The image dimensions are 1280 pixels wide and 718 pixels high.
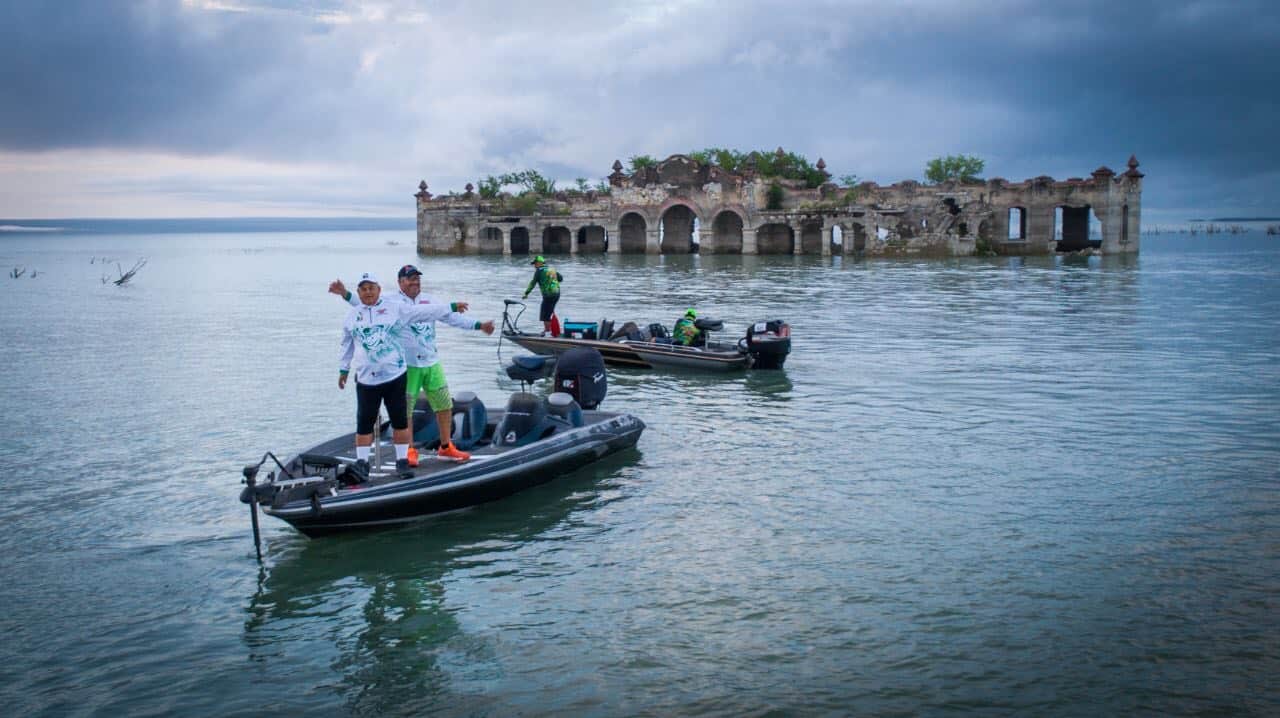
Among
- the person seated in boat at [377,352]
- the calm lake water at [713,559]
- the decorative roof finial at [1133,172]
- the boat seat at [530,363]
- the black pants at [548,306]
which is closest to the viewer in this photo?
the calm lake water at [713,559]

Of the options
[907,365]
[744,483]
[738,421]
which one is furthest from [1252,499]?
[907,365]

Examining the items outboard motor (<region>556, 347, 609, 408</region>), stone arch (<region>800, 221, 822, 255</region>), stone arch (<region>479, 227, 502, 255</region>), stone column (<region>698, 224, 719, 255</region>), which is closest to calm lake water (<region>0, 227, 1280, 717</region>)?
outboard motor (<region>556, 347, 609, 408</region>)

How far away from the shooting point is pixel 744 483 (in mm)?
11906

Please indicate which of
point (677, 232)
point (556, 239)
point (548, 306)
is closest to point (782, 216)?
point (677, 232)

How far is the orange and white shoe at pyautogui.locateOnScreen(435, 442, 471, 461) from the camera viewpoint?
10688mm

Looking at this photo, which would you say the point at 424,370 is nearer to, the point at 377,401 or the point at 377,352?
the point at 377,401

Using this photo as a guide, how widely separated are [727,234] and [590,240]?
11.8 meters

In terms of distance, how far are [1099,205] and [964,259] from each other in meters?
8.13

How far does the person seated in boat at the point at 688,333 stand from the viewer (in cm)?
1992

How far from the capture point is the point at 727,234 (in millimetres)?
73812

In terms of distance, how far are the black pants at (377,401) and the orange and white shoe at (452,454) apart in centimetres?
68

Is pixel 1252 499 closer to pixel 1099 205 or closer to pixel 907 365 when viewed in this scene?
pixel 907 365

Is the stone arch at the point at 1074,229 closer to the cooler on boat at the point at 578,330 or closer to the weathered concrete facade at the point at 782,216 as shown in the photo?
the weathered concrete facade at the point at 782,216

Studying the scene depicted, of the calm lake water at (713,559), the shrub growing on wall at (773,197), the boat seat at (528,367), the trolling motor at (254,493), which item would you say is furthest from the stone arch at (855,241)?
the trolling motor at (254,493)
